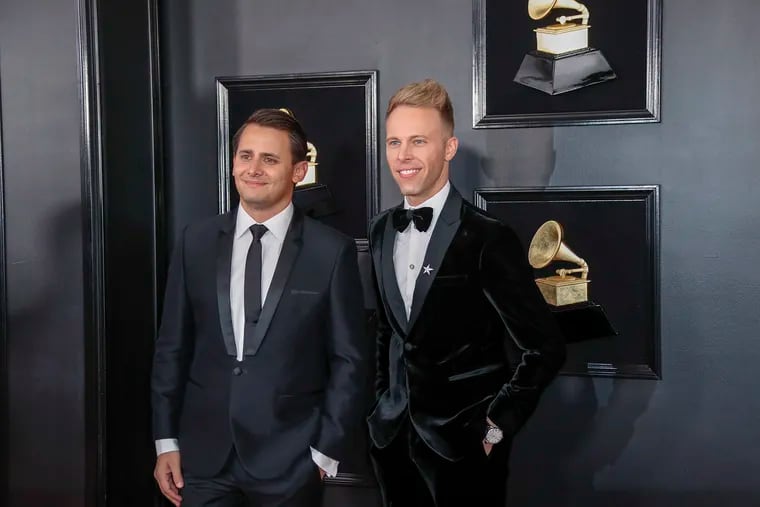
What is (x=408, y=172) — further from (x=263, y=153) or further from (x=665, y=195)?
(x=665, y=195)

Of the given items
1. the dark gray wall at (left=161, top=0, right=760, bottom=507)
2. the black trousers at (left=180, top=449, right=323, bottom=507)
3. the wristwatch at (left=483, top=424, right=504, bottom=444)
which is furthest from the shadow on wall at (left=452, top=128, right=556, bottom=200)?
the black trousers at (left=180, top=449, right=323, bottom=507)

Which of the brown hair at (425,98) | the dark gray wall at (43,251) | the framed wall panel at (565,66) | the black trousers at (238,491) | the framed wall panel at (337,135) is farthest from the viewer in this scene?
the framed wall panel at (337,135)

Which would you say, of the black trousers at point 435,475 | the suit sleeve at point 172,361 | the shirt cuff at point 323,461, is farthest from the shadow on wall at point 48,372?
the black trousers at point 435,475

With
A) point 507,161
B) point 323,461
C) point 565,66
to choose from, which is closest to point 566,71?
point 565,66

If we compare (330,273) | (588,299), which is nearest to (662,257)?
(588,299)

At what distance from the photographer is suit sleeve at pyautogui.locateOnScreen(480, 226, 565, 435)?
2145 millimetres

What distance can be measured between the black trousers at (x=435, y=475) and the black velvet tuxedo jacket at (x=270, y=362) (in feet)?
0.61

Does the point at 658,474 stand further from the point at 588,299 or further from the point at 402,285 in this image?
the point at 402,285

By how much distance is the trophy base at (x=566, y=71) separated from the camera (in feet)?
8.82

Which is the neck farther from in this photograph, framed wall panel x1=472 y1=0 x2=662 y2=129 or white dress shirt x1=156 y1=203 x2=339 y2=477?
framed wall panel x1=472 y1=0 x2=662 y2=129

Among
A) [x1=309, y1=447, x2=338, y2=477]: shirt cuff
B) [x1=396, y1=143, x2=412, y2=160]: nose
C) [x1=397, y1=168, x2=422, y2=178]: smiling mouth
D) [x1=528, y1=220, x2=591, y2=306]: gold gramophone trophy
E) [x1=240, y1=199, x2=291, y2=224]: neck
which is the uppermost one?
[x1=396, y1=143, x2=412, y2=160]: nose

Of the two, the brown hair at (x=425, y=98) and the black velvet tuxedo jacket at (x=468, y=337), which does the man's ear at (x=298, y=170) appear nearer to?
the brown hair at (x=425, y=98)

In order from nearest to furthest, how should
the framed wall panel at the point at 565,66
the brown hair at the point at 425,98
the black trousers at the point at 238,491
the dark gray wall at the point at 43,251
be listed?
the black trousers at the point at 238,491 → the brown hair at the point at 425,98 → the dark gray wall at the point at 43,251 → the framed wall panel at the point at 565,66

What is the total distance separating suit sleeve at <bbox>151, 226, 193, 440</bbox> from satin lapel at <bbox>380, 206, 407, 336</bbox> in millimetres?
586
